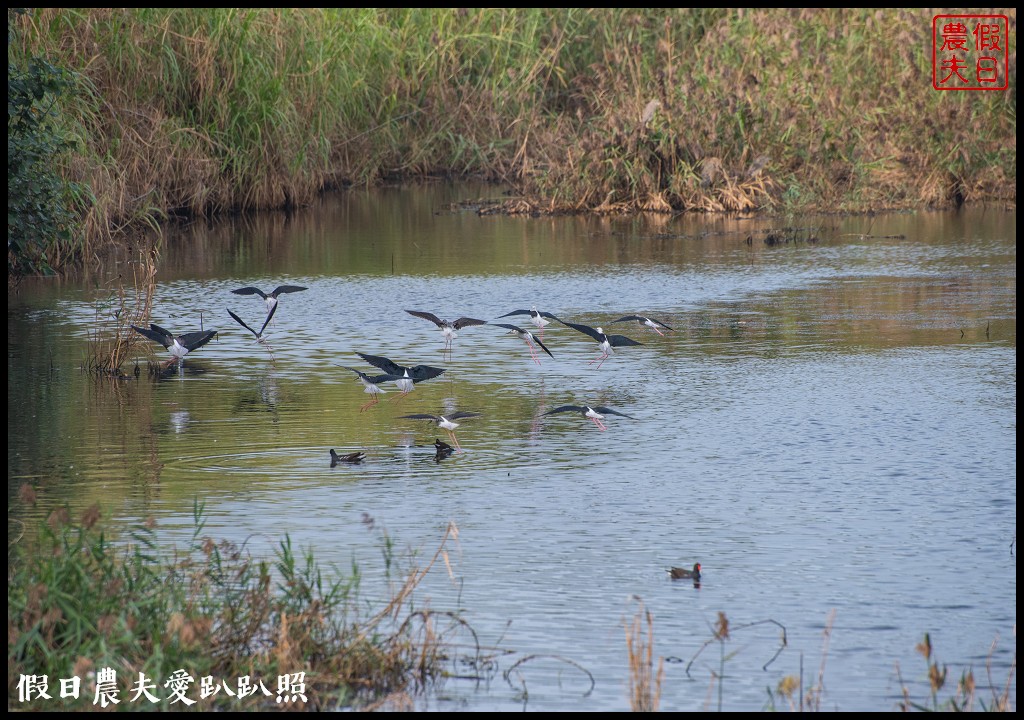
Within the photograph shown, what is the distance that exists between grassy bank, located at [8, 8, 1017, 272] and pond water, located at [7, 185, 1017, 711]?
361cm

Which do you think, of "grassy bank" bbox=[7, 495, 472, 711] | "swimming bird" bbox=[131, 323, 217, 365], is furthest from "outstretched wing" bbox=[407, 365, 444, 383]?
"grassy bank" bbox=[7, 495, 472, 711]

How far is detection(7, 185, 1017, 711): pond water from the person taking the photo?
4.93 metres

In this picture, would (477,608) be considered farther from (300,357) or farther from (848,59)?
(848,59)

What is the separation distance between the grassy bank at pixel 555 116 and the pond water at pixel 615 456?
361cm

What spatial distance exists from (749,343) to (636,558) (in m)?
4.81

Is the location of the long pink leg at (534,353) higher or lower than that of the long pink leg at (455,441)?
higher

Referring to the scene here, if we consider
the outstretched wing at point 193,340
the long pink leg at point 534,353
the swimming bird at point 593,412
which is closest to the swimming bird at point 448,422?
the swimming bird at point 593,412

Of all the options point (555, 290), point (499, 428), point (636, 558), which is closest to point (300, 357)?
point (499, 428)

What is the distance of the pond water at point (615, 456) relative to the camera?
16.2 ft

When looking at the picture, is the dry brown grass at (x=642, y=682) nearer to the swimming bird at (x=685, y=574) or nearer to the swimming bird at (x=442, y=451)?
the swimming bird at (x=685, y=574)

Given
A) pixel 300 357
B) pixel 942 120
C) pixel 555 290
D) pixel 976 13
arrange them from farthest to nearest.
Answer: pixel 976 13 < pixel 942 120 < pixel 555 290 < pixel 300 357

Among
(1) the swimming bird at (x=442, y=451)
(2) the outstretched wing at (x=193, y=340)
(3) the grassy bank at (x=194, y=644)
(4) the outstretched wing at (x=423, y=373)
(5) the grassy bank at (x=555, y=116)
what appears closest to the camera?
(3) the grassy bank at (x=194, y=644)

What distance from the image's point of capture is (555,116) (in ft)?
71.9

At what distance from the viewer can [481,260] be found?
1491cm
